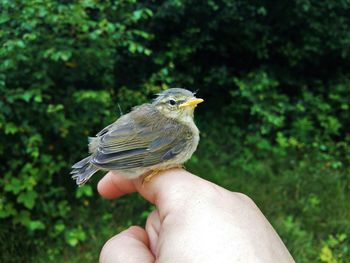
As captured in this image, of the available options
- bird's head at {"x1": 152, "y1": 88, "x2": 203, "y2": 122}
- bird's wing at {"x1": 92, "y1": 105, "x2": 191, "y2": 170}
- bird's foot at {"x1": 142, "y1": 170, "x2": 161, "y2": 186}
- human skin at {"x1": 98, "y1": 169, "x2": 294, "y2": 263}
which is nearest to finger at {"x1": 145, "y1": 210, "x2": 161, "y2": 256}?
human skin at {"x1": 98, "y1": 169, "x2": 294, "y2": 263}

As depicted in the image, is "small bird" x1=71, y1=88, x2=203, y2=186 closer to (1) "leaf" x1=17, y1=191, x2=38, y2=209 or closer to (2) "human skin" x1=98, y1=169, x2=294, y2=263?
(2) "human skin" x1=98, y1=169, x2=294, y2=263

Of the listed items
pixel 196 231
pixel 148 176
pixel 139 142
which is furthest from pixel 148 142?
pixel 196 231

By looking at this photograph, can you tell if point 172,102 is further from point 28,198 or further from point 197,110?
point 197,110

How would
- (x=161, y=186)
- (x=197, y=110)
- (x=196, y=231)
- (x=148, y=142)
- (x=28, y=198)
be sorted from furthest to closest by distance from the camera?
1. (x=197, y=110)
2. (x=28, y=198)
3. (x=148, y=142)
4. (x=161, y=186)
5. (x=196, y=231)

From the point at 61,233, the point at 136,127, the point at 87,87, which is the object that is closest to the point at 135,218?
the point at 61,233

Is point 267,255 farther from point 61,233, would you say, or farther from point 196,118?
point 196,118

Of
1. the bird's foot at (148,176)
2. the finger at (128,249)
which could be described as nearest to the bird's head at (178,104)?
the bird's foot at (148,176)

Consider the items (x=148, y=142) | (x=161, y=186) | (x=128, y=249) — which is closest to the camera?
(x=128, y=249)
